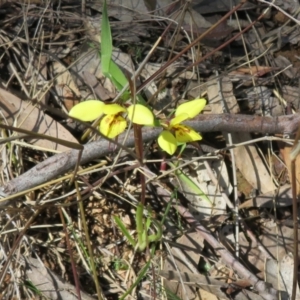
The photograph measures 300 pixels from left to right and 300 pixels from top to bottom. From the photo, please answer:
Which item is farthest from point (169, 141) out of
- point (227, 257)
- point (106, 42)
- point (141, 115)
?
point (227, 257)

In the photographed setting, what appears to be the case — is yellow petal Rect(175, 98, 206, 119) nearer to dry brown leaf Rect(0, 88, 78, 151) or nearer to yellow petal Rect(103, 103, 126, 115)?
yellow petal Rect(103, 103, 126, 115)

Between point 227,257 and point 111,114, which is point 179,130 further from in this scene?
point 227,257

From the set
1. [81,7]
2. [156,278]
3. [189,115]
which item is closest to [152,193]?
[156,278]

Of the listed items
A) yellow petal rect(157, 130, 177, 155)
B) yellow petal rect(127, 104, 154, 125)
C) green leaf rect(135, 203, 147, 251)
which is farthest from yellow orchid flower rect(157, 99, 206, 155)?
green leaf rect(135, 203, 147, 251)

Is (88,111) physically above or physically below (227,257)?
above

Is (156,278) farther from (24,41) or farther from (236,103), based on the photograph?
(24,41)

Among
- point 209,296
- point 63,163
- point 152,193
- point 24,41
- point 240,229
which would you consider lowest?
point 209,296
